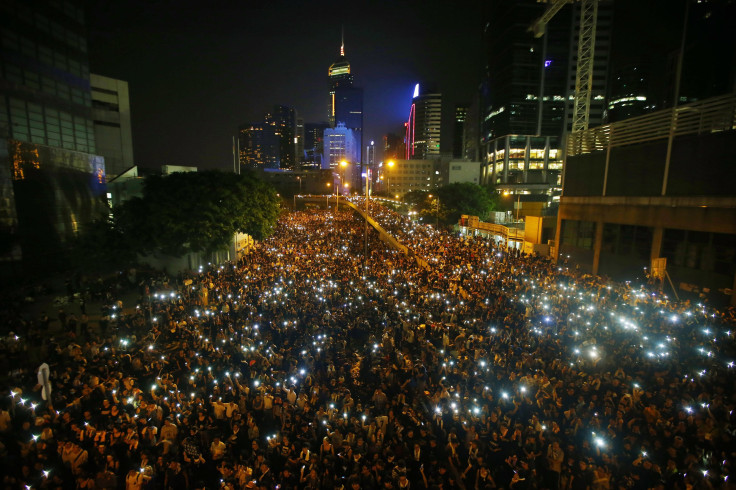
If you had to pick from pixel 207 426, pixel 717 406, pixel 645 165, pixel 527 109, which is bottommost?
pixel 207 426

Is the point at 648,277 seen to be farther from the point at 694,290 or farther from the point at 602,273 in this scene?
the point at 602,273

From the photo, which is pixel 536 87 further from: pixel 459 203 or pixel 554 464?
pixel 554 464

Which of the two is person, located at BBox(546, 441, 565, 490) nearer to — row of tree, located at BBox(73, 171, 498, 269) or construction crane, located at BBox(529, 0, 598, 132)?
row of tree, located at BBox(73, 171, 498, 269)

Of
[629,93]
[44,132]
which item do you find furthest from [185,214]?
[629,93]

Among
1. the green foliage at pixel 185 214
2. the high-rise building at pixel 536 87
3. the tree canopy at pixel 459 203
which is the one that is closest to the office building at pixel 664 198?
the green foliage at pixel 185 214

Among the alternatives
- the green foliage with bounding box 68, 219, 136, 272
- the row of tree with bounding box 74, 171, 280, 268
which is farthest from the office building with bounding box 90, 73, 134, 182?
the green foliage with bounding box 68, 219, 136, 272

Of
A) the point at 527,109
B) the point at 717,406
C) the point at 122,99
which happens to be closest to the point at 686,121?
the point at 717,406
